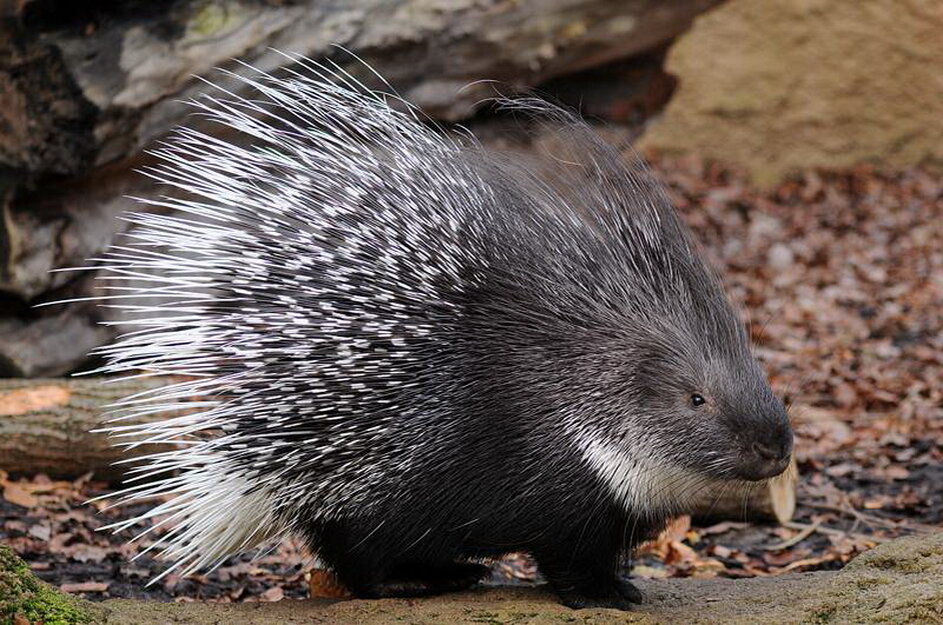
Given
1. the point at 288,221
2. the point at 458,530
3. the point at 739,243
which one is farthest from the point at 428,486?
the point at 739,243

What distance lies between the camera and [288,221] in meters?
3.28

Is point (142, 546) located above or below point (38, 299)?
below

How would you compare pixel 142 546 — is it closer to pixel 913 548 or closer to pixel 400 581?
pixel 400 581

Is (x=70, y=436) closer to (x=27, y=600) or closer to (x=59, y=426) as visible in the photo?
(x=59, y=426)

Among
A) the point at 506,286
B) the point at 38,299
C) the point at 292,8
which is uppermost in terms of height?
the point at 292,8

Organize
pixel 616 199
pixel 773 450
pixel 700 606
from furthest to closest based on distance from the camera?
1. pixel 616 199
2. pixel 700 606
3. pixel 773 450

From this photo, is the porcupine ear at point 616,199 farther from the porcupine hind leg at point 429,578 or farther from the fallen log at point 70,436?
the fallen log at point 70,436

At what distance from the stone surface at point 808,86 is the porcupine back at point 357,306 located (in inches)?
308

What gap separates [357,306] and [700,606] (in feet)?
4.27

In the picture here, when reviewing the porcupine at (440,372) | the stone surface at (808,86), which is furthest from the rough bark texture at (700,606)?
the stone surface at (808,86)

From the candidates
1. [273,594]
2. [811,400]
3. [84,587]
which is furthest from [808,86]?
[84,587]

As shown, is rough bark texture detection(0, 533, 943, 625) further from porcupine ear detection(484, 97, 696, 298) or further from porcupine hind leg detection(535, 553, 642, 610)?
porcupine ear detection(484, 97, 696, 298)

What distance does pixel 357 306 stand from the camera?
126 inches

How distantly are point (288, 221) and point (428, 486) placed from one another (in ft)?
2.78
